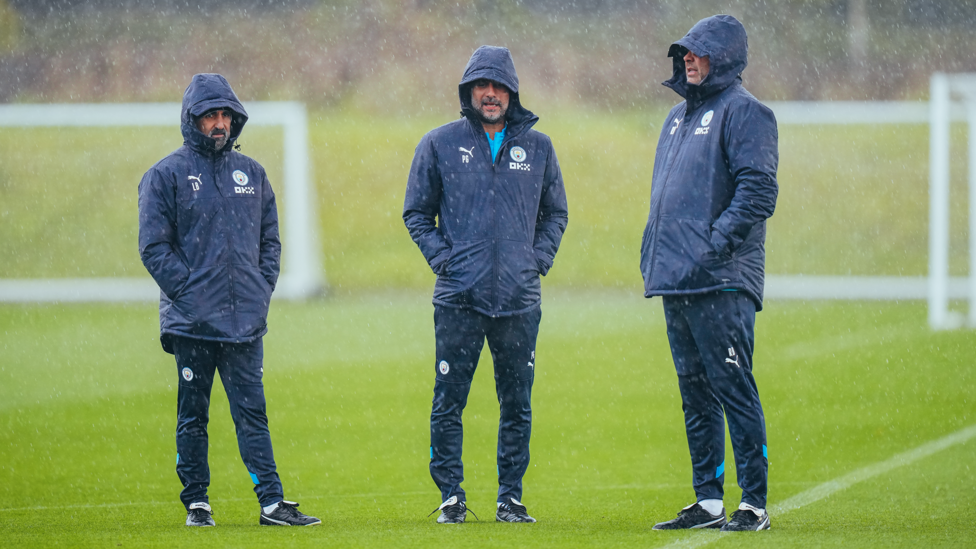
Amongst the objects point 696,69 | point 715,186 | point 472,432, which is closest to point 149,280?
point 472,432

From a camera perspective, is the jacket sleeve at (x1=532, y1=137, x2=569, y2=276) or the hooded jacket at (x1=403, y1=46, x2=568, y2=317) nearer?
the hooded jacket at (x1=403, y1=46, x2=568, y2=317)

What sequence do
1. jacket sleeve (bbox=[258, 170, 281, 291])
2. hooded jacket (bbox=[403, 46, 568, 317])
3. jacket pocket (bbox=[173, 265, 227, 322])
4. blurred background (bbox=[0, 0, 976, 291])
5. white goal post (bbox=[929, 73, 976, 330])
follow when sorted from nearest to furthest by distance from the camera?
jacket pocket (bbox=[173, 265, 227, 322]) → hooded jacket (bbox=[403, 46, 568, 317]) → jacket sleeve (bbox=[258, 170, 281, 291]) → white goal post (bbox=[929, 73, 976, 330]) → blurred background (bbox=[0, 0, 976, 291])

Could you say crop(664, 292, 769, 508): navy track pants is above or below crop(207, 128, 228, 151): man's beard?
below

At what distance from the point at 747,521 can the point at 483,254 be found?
4.92 feet

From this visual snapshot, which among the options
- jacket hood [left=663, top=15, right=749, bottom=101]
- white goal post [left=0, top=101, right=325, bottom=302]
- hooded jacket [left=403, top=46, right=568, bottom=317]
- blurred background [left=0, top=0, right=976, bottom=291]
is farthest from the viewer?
blurred background [left=0, top=0, right=976, bottom=291]

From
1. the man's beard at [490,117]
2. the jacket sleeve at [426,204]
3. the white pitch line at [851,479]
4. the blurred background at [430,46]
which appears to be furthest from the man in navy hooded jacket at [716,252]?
the blurred background at [430,46]

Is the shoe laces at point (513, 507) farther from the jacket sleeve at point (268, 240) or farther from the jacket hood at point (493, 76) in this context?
the jacket hood at point (493, 76)

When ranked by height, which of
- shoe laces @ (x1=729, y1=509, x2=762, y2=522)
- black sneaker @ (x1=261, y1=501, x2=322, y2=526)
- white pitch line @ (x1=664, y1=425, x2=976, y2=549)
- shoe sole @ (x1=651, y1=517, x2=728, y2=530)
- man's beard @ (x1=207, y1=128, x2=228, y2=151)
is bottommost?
white pitch line @ (x1=664, y1=425, x2=976, y2=549)

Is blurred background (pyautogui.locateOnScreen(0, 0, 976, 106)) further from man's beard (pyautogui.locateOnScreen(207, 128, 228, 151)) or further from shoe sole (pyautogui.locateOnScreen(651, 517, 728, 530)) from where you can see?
shoe sole (pyautogui.locateOnScreen(651, 517, 728, 530))

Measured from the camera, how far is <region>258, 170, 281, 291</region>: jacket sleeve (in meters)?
5.24

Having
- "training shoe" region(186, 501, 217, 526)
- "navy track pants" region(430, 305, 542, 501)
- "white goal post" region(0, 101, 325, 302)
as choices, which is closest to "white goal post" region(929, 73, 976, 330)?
"white goal post" region(0, 101, 325, 302)

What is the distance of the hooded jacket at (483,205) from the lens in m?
5.10

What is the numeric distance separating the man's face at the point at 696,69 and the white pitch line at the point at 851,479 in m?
1.79

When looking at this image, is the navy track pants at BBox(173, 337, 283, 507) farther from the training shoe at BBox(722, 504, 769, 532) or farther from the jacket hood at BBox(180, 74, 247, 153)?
the training shoe at BBox(722, 504, 769, 532)
